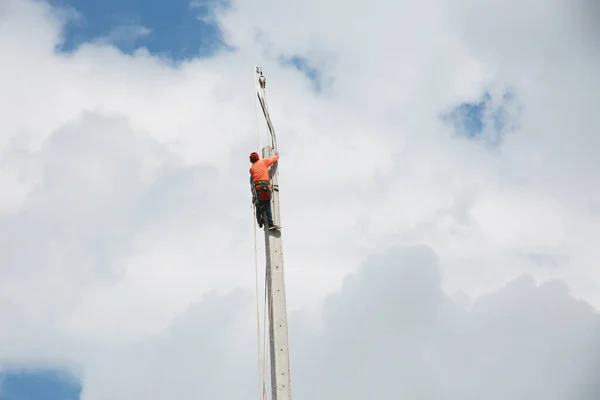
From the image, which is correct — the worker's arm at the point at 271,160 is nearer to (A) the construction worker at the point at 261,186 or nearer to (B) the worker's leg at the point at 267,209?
(A) the construction worker at the point at 261,186

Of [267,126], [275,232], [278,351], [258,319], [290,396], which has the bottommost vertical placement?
[290,396]

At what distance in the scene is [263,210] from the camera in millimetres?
12734

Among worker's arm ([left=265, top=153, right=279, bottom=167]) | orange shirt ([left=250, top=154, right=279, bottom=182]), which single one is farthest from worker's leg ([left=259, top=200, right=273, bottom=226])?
worker's arm ([left=265, top=153, right=279, bottom=167])

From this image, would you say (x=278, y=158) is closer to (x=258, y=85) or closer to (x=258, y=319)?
(x=258, y=85)

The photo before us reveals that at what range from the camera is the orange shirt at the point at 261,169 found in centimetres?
1297

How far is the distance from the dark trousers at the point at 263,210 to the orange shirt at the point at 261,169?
435 mm

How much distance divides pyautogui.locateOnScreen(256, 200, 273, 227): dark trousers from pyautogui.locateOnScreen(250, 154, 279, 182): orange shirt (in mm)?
435

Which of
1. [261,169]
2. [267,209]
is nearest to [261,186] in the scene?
[261,169]

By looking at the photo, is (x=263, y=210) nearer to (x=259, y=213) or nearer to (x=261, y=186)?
(x=259, y=213)

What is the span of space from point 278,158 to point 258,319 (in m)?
2.94

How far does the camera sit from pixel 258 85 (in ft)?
44.4

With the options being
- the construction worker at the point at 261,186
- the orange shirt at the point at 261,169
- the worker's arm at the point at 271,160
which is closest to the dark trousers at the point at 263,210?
the construction worker at the point at 261,186

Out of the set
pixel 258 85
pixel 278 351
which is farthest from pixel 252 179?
pixel 278 351

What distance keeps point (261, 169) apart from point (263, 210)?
2.52ft
